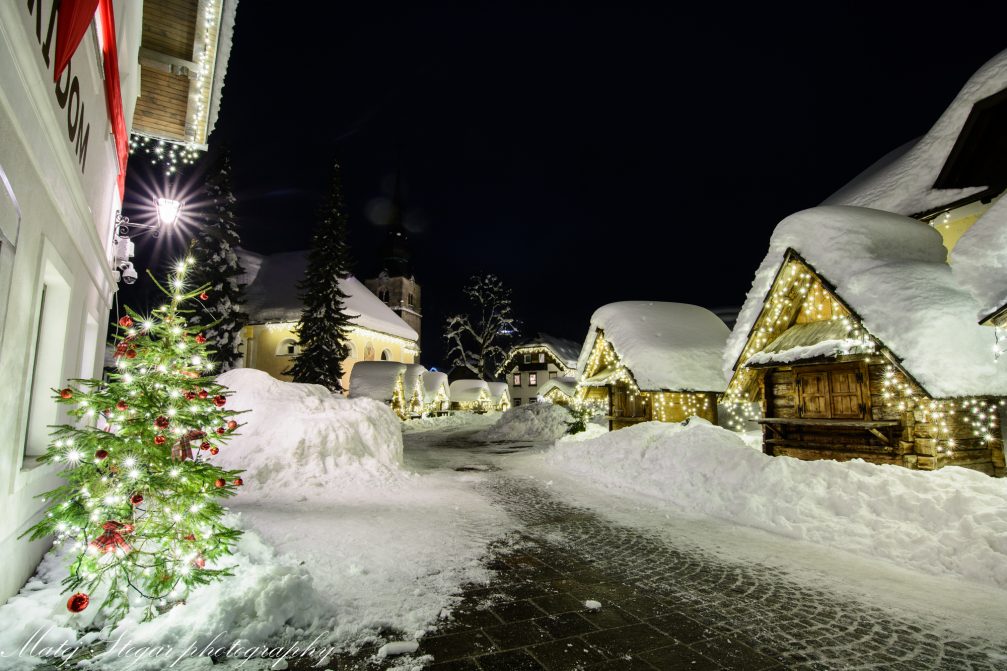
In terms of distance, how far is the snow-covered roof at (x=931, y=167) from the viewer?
10570 mm

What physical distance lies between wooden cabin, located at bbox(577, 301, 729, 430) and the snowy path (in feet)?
29.7

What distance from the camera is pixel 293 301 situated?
3641 centimetres

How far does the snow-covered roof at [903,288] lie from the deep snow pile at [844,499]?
5.34ft

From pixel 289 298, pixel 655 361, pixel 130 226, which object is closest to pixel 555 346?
pixel 289 298

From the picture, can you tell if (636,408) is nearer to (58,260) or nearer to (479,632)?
(479,632)

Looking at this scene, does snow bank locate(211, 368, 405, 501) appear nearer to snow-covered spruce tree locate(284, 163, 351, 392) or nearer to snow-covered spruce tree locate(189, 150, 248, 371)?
snow-covered spruce tree locate(189, 150, 248, 371)

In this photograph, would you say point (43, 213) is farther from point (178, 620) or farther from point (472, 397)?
point (472, 397)

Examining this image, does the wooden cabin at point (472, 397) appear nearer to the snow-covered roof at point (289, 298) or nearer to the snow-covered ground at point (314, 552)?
the snow-covered roof at point (289, 298)

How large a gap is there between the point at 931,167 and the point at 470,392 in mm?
39290

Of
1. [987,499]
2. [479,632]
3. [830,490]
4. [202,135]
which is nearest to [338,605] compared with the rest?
[479,632]

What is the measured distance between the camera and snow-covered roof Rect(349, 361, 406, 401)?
92.4ft

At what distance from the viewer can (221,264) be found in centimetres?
2833

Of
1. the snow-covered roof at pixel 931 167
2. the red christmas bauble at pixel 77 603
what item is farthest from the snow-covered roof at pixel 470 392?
the red christmas bauble at pixel 77 603

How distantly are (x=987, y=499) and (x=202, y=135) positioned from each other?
14.6 metres
